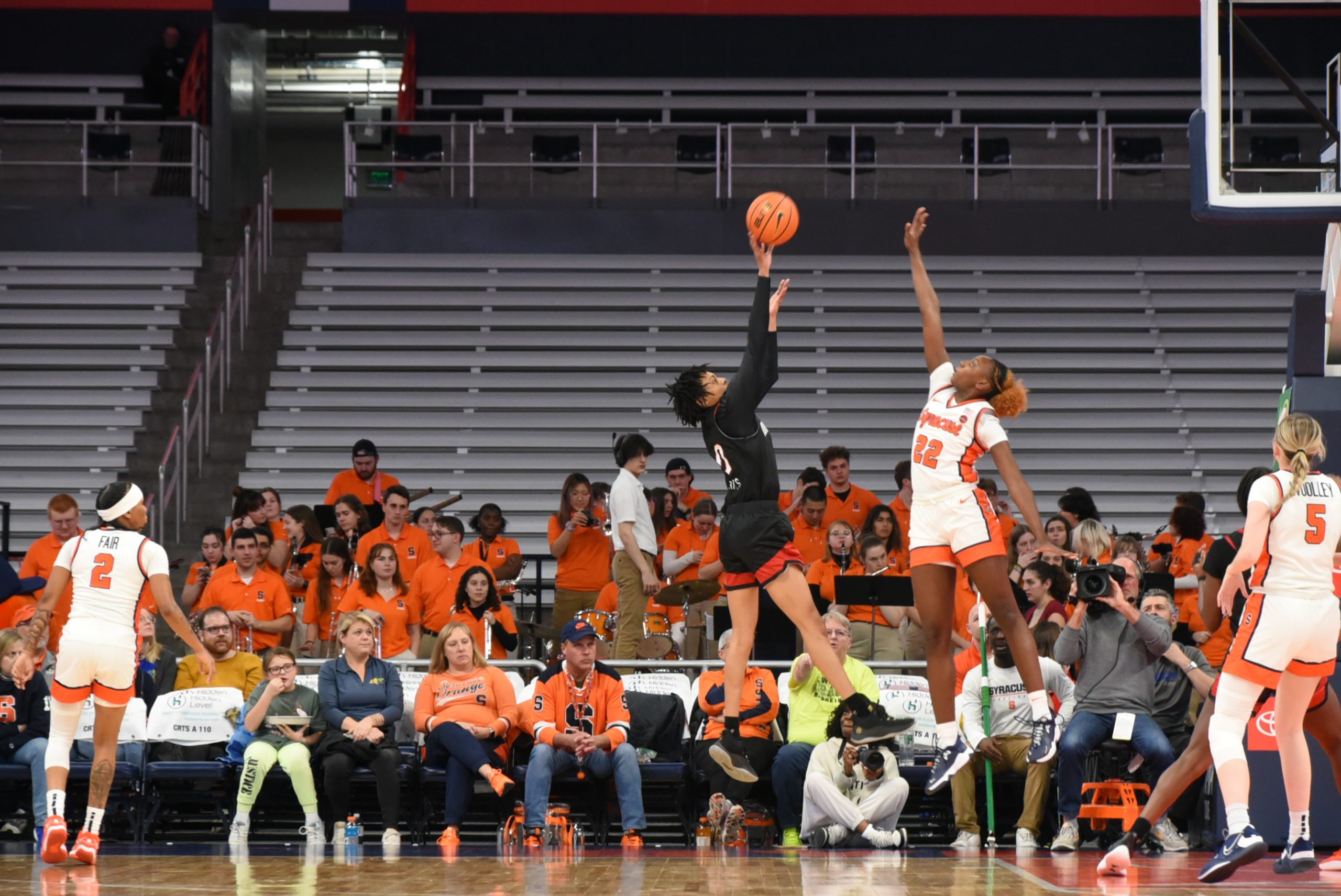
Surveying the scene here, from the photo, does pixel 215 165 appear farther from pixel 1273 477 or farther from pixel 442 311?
pixel 1273 477

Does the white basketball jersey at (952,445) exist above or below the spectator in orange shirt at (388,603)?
above

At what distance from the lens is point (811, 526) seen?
13023 millimetres

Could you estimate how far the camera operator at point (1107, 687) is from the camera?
9.59 m

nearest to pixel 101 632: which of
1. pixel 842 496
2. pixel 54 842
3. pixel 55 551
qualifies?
pixel 54 842

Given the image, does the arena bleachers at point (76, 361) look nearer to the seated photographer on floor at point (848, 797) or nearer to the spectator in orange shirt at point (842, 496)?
the spectator in orange shirt at point (842, 496)


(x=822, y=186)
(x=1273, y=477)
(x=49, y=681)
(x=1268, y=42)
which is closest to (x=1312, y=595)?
(x=1273, y=477)

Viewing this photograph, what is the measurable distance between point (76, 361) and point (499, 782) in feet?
31.7

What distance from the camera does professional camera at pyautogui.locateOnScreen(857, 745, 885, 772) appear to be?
895 centimetres

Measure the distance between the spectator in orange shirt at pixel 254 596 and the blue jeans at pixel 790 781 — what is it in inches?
161

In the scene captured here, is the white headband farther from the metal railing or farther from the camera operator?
→ the metal railing

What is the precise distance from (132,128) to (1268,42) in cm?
1499

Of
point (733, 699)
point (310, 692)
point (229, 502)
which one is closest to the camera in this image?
point (733, 699)

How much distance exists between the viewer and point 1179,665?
31.6 feet

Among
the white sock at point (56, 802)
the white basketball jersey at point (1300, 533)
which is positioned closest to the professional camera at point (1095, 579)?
the white basketball jersey at point (1300, 533)
